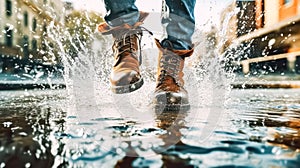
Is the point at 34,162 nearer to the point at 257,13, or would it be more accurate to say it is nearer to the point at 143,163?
the point at 143,163

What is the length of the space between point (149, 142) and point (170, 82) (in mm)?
732

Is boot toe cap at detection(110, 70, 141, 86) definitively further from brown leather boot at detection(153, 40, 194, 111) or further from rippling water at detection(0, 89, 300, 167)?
rippling water at detection(0, 89, 300, 167)

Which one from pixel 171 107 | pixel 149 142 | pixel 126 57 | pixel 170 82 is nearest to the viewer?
pixel 149 142

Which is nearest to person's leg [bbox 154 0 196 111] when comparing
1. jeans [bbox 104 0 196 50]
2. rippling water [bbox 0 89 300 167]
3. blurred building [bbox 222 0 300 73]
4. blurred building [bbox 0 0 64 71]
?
jeans [bbox 104 0 196 50]

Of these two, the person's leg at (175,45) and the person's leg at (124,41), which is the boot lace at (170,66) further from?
the person's leg at (124,41)

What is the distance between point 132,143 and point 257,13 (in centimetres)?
802

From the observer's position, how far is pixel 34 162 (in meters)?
0.54

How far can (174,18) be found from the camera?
4.66ft

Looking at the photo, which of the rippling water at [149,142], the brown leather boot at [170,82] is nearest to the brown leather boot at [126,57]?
the brown leather boot at [170,82]

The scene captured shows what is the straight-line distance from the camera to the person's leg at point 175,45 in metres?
1.38

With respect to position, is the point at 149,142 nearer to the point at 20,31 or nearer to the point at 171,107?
the point at 171,107

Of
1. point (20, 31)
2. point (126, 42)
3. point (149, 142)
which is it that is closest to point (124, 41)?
point (126, 42)

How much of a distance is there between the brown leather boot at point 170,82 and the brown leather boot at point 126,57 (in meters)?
0.11

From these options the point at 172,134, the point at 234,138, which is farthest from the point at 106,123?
the point at 234,138
